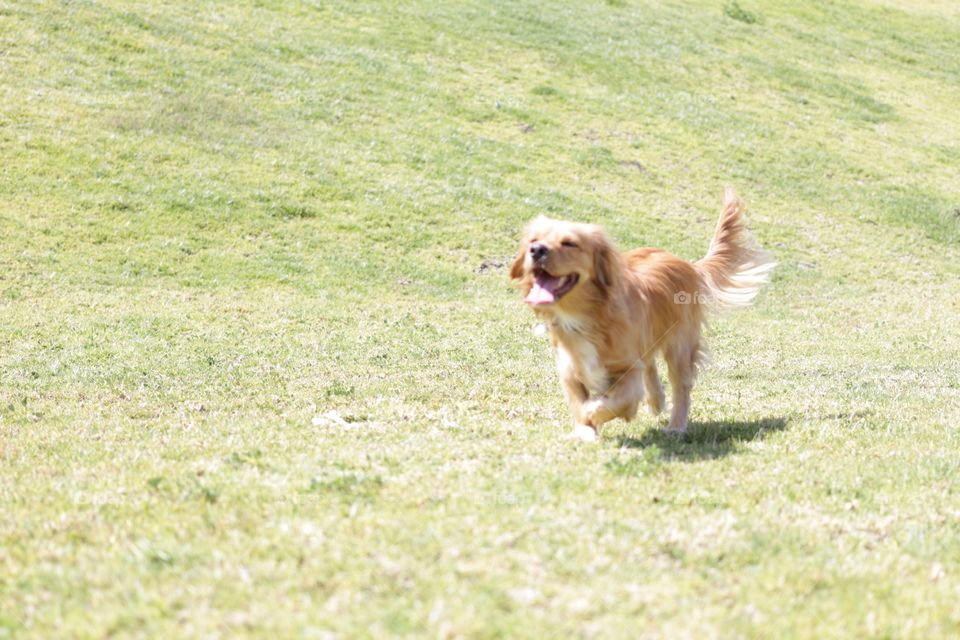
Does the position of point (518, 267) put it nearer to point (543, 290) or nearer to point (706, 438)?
point (543, 290)

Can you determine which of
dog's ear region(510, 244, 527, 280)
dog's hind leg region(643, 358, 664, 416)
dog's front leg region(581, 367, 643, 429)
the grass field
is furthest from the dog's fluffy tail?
dog's ear region(510, 244, 527, 280)

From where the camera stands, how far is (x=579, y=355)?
8.98 metres

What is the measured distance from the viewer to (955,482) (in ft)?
25.0

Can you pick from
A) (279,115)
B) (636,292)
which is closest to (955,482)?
(636,292)

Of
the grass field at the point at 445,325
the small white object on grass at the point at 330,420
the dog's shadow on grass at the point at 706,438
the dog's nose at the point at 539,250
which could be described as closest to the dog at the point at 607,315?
the dog's nose at the point at 539,250

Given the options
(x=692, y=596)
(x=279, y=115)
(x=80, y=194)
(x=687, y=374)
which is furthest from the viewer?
(x=279, y=115)

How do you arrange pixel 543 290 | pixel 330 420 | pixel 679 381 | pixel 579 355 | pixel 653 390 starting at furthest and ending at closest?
pixel 653 390, pixel 679 381, pixel 330 420, pixel 579 355, pixel 543 290

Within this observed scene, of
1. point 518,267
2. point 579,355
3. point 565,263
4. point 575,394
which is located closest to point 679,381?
point 575,394

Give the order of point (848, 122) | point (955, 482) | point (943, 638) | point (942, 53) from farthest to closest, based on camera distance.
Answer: point (942, 53), point (848, 122), point (955, 482), point (943, 638)

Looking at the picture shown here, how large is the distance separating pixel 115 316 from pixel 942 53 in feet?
138

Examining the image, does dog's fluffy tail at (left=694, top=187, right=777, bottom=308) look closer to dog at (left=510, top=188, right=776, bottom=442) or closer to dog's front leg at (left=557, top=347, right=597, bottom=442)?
dog at (left=510, top=188, right=776, bottom=442)

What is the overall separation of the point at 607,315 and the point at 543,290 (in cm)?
68

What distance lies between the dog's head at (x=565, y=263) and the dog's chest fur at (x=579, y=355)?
278 millimetres

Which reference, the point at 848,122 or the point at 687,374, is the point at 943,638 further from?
the point at 848,122
